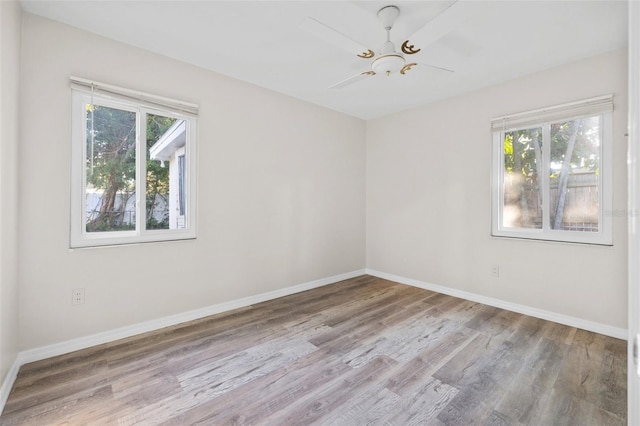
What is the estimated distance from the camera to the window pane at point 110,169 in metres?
2.40

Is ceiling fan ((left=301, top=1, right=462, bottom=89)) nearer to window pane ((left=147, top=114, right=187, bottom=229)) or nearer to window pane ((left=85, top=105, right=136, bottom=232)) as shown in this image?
window pane ((left=147, top=114, right=187, bottom=229))

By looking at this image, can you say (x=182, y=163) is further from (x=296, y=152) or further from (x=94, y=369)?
(x=94, y=369)

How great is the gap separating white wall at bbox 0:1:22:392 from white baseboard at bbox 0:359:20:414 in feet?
0.09

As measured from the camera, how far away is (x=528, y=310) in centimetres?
304

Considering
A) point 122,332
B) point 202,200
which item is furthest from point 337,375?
point 202,200

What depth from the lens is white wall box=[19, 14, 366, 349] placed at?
2.14 meters

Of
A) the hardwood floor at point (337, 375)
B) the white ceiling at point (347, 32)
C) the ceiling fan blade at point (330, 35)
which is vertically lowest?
the hardwood floor at point (337, 375)

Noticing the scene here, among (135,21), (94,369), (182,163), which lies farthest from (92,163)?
(94,369)

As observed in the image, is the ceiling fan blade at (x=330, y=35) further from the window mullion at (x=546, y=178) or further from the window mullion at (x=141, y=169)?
the window mullion at (x=546, y=178)

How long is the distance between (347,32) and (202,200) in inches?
81.0

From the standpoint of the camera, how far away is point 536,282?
300cm

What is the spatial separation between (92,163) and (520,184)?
422cm

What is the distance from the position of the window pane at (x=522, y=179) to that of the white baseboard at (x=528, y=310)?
0.88m

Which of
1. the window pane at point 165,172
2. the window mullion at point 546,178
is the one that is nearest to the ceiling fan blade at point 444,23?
the window mullion at point 546,178
